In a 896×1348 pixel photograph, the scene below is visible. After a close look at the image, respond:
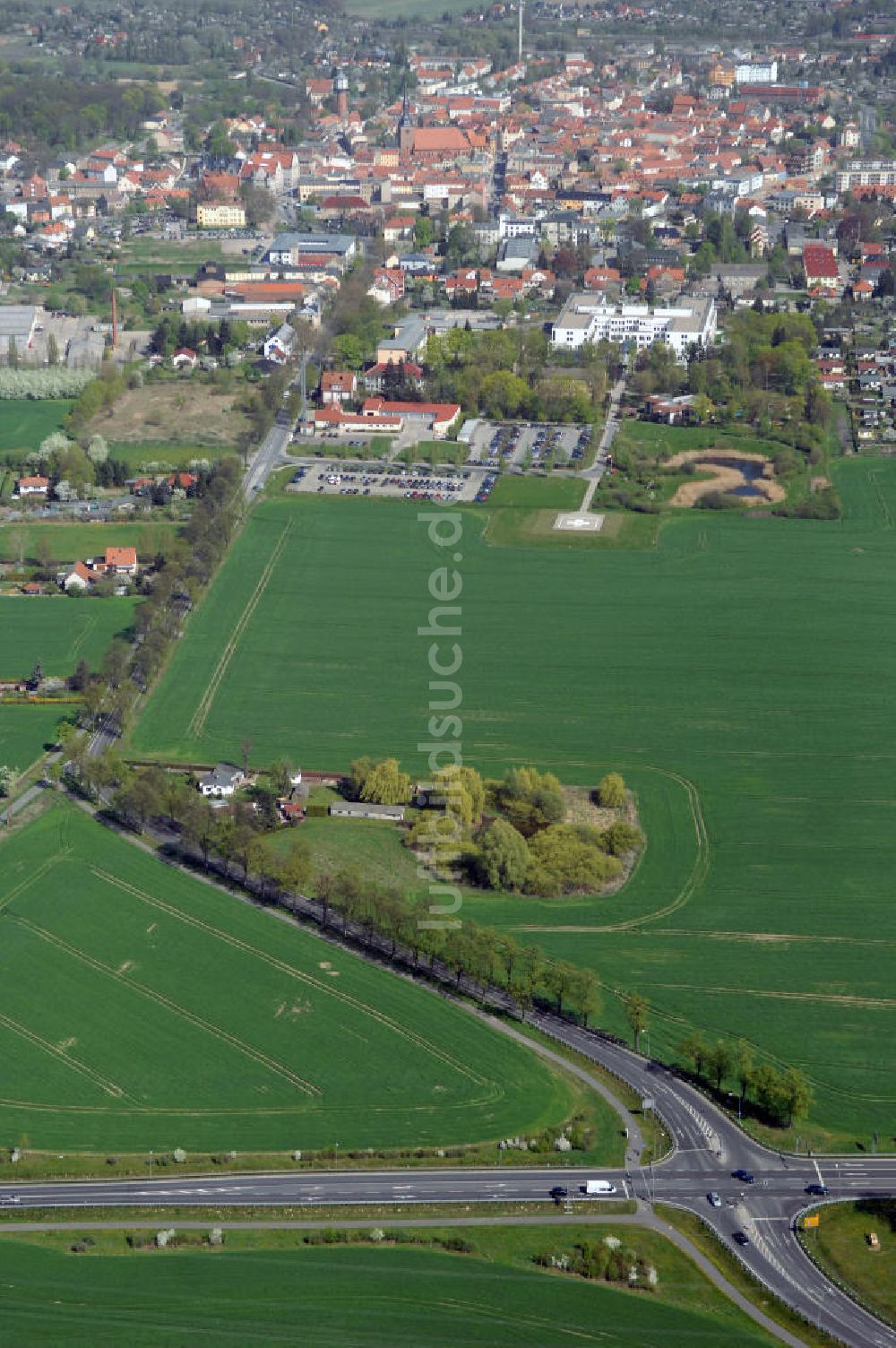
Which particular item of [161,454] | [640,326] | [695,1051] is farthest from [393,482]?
[695,1051]

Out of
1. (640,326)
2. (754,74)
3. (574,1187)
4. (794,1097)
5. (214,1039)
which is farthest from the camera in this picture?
(754,74)

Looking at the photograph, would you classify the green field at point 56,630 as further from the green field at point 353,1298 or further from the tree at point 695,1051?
the green field at point 353,1298

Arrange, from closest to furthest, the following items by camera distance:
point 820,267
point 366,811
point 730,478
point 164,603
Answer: point 366,811 < point 164,603 < point 730,478 < point 820,267

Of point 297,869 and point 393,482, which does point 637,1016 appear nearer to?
point 297,869

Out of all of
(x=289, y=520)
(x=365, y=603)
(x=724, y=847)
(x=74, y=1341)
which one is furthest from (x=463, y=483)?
(x=74, y=1341)

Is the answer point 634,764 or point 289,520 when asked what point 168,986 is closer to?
point 634,764

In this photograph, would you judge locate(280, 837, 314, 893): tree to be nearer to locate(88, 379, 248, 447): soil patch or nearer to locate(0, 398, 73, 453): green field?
locate(88, 379, 248, 447): soil patch
